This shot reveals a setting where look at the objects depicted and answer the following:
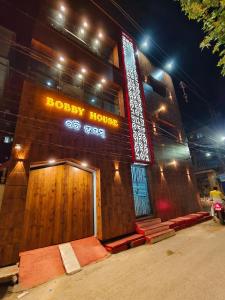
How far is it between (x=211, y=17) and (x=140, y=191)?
26.9 ft

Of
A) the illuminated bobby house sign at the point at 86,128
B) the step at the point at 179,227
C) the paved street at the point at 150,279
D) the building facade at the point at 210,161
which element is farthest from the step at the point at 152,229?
the building facade at the point at 210,161

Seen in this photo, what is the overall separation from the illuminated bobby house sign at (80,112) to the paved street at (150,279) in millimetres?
6517

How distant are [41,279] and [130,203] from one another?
16.5 feet

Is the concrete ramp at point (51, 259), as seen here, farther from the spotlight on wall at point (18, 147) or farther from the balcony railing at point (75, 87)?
the balcony railing at point (75, 87)

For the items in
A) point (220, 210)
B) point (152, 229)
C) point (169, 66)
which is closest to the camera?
point (152, 229)

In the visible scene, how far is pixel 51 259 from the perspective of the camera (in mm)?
4891

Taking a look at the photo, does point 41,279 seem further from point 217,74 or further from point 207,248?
point 217,74

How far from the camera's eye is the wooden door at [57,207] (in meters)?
5.59

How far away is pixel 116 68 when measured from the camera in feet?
36.7

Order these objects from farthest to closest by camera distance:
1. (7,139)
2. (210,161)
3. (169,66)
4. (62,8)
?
(210,161), (169,66), (62,8), (7,139)

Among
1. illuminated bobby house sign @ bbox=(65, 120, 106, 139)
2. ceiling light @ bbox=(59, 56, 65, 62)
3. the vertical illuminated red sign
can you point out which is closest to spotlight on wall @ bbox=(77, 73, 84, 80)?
ceiling light @ bbox=(59, 56, 65, 62)

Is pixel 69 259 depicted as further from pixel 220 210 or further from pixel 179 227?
pixel 220 210

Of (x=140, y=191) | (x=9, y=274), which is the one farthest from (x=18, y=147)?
(x=140, y=191)

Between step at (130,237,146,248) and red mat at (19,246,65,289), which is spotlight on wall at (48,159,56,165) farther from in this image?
step at (130,237,146,248)
